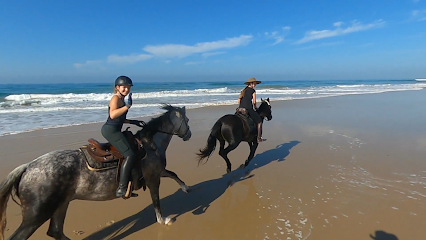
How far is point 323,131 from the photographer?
10.3 m

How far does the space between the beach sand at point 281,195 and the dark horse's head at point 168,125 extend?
4.85 feet

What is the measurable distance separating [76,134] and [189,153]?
5.28 m

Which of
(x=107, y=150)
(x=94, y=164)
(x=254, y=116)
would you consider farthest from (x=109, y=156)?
(x=254, y=116)

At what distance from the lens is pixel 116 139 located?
350 cm

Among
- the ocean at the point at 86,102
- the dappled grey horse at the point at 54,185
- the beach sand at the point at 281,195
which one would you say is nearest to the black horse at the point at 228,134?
the beach sand at the point at 281,195

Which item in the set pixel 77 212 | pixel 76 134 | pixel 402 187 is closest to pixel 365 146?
pixel 402 187

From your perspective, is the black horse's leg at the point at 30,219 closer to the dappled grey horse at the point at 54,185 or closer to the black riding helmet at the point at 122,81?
the dappled grey horse at the point at 54,185

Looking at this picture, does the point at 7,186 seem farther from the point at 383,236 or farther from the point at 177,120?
the point at 383,236

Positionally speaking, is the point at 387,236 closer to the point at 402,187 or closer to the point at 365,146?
the point at 402,187

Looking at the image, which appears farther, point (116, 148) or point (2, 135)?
point (2, 135)

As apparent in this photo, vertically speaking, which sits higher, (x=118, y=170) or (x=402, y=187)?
(x=118, y=170)

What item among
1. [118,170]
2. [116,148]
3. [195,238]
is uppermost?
[116,148]

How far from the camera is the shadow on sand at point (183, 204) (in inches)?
156

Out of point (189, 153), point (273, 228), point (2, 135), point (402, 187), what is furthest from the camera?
point (2, 135)
